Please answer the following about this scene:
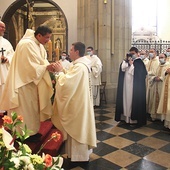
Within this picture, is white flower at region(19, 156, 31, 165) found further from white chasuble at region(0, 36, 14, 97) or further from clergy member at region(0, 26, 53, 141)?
white chasuble at region(0, 36, 14, 97)

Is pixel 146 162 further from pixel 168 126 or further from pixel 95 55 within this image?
pixel 95 55

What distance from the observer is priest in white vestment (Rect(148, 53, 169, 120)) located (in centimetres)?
601

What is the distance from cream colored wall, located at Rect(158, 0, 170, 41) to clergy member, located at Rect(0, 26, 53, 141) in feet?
49.2

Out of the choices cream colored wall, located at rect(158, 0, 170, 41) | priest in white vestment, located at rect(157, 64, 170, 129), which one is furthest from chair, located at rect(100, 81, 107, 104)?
cream colored wall, located at rect(158, 0, 170, 41)

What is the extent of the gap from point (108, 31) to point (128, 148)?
4977 millimetres

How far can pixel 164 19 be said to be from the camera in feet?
55.1

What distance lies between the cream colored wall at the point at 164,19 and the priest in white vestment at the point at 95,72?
10577 millimetres

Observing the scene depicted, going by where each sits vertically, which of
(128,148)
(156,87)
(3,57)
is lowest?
(128,148)

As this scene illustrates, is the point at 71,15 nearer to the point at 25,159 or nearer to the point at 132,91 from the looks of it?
the point at 132,91

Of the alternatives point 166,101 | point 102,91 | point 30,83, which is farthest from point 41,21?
point 30,83

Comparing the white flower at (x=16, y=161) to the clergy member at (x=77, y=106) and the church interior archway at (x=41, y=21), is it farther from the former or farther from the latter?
the church interior archway at (x=41, y=21)

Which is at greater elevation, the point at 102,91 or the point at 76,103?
the point at 76,103

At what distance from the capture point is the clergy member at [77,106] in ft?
10.6

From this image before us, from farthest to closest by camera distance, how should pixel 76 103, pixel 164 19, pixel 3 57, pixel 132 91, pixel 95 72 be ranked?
pixel 164 19 → pixel 95 72 → pixel 132 91 → pixel 3 57 → pixel 76 103
